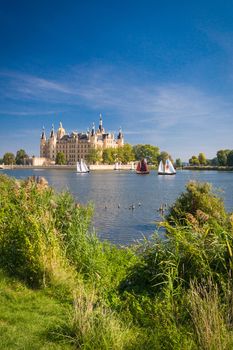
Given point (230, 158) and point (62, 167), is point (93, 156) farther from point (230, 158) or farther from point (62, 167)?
point (230, 158)

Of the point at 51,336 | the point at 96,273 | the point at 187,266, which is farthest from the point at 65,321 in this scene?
the point at 96,273

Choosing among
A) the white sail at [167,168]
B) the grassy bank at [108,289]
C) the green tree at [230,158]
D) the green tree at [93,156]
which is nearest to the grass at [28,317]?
the grassy bank at [108,289]

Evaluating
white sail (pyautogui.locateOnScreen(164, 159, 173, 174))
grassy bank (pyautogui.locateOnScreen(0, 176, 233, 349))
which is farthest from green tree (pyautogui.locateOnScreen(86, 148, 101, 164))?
grassy bank (pyautogui.locateOnScreen(0, 176, 233, 349))

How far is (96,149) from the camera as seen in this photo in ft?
608

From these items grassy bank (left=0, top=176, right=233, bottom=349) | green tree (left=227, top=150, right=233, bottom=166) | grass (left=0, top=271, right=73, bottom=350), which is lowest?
grass (left=0, top=271, right=73, bottom=350)

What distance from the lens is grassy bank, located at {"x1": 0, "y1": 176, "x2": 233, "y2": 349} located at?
5.22 m

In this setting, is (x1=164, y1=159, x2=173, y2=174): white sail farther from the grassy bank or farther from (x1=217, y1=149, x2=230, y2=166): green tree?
the grassy bank

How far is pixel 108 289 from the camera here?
797cm

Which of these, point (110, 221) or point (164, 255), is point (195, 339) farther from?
point (110, 221)

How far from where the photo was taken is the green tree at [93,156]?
18025 centimetres

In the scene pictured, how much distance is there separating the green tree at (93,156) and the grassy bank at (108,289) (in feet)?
560

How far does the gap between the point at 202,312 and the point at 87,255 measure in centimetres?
486

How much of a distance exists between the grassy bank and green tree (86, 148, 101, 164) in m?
171

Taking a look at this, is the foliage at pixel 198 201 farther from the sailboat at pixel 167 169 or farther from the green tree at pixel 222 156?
the green tree at pixel 222 156
